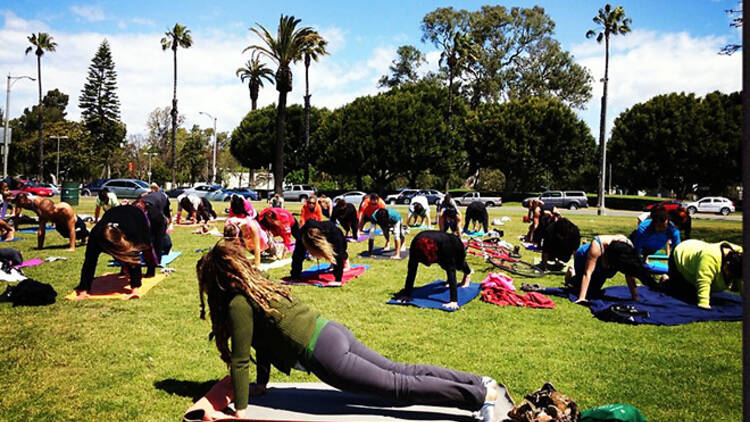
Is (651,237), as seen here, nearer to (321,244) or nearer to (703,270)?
(703,270)

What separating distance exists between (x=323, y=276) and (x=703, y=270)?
22.1 feet

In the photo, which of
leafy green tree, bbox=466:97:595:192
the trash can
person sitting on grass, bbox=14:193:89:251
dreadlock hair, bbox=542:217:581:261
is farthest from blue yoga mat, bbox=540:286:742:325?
leafy green tree, bbox=466:97:595:192

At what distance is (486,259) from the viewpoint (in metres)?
12.9

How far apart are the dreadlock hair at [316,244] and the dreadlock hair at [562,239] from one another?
546cm

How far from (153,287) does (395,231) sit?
6.16m

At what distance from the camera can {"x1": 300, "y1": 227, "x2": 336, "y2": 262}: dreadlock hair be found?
892 centimetres

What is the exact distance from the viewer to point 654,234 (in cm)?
1157

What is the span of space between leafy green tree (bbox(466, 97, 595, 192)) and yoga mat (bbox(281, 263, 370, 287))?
41163mm

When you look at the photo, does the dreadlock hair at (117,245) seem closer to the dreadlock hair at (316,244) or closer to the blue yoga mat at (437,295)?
the dreadlock hair at (316,244)

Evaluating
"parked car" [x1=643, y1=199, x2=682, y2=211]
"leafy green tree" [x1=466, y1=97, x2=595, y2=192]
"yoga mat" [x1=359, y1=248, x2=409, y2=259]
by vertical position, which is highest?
"leafy green tree" [x1=466, y1=97, x2=595, y2=192]

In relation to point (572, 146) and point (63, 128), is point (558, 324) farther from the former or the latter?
point (63, 128)

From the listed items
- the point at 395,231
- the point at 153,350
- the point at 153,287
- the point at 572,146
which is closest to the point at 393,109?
the point at 572,146

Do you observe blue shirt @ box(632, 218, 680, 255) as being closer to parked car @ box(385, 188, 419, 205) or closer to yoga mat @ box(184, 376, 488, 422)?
yoga mat @ box(184, 376, 488, 422)

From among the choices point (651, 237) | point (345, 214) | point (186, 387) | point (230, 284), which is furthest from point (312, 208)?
point (230, 284)
